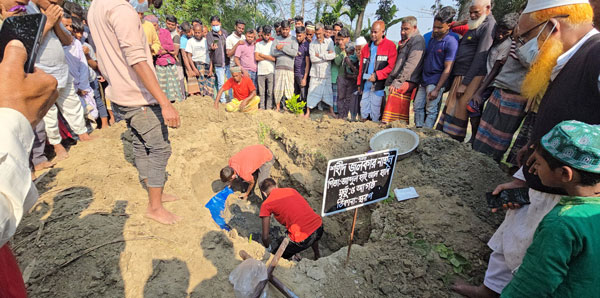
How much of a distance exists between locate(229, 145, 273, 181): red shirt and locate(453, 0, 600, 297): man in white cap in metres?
3.08

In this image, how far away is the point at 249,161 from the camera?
421cm

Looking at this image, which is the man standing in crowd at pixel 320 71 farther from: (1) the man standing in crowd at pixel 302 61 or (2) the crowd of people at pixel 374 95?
(1) the man standing in crowd at pixel 302 61

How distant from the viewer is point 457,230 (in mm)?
2516

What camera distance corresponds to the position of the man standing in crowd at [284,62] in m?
7.14

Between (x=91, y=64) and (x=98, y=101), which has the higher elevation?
(x=91, y=64)

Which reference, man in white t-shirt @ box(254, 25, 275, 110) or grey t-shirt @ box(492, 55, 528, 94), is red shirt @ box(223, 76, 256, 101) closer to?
man in white t-shirt @ box(254, 25, 275, 110)

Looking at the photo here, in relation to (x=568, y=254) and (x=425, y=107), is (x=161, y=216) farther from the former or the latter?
(x=425, y=107)

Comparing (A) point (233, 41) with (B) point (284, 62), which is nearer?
(B) point (284, 62)

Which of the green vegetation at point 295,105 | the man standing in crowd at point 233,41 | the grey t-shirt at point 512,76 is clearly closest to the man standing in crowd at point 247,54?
the man standing in crowd at point 233,41

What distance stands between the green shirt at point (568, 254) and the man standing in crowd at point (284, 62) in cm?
675

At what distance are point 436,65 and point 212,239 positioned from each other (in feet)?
15.1

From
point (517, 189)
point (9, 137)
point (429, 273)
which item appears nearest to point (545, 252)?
point (517, 189)

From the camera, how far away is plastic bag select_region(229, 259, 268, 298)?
2.07 metres

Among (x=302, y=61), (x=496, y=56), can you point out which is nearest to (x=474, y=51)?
(x=496, y=56)
